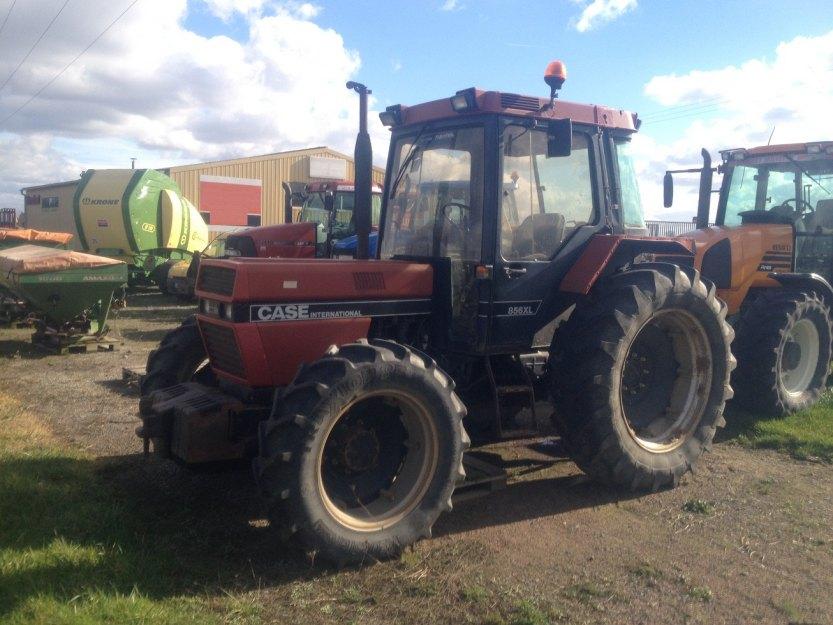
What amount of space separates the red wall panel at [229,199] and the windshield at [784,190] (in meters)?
21.5

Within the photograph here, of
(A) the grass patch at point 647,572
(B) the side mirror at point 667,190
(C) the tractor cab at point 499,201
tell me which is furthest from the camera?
(B) the side mirror at point 667,190

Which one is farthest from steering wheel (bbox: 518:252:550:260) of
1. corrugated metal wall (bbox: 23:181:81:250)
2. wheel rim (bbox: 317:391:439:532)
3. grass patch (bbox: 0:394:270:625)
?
corrugated metal wall (bbox: 23:181:81:250)

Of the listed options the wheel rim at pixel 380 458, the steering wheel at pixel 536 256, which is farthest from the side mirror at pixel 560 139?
the wheel rim at pixel 380 458

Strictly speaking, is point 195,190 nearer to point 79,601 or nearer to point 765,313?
point 765,313

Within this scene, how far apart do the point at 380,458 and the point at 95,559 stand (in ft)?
5.13

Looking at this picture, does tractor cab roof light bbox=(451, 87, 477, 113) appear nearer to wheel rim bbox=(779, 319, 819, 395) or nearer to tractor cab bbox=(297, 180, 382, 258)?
wheel rim bbox=(779, 319, 819, 395)

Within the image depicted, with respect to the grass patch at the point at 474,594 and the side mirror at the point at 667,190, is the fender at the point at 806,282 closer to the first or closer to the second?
the side mirror at the point at 667,190

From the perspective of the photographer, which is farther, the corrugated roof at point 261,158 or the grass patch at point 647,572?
the corrugated roof at point 261,158

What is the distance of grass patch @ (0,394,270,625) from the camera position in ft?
11.3

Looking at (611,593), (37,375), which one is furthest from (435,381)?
(37,375)

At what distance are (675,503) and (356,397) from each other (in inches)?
96.2

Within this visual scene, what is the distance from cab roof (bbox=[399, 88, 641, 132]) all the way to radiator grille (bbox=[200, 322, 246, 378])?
1942 mm

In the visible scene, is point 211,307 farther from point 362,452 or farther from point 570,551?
point 570,551

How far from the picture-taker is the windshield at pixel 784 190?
8344mm
